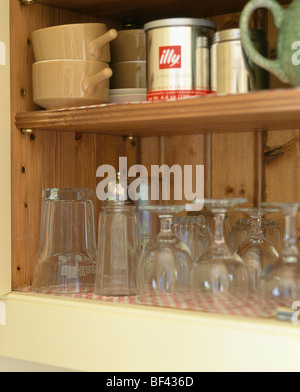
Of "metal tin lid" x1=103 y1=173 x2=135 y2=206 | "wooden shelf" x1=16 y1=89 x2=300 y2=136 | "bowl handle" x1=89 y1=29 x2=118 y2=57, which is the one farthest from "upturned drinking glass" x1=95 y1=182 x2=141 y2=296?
"bowl handle" x1=89 y1=29 x2=118 y2=57

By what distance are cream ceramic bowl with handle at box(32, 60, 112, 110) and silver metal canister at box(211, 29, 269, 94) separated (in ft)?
0.89

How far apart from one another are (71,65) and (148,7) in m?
0.26

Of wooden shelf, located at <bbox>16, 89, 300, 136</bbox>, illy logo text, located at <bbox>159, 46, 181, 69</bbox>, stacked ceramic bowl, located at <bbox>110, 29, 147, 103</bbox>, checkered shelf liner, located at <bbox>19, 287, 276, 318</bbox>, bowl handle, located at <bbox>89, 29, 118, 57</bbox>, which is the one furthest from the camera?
stacked ceramic bowl, located at <bbox>110, 29, 147, 103</bbox>

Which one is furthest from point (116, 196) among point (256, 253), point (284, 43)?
point (284, 43)

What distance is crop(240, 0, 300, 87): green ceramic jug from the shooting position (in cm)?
116

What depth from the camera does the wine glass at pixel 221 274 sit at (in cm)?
129

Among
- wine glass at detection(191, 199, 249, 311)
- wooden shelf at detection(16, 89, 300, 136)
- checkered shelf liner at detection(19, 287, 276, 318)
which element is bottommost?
checkered shelf liner at detection(19, 287, 276, 318)

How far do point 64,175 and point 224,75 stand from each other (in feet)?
1.73

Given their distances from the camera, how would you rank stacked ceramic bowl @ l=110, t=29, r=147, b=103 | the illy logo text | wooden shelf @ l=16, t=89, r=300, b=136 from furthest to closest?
stacked ceramic bowl @ l=110, t=29, r=147, b=103, the illy logo text, wooden shelf @ l=16, t=89, r=300, b=136

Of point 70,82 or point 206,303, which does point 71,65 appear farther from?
point 206,303

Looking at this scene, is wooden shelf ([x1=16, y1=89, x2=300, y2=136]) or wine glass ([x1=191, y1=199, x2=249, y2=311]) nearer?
wooden shelf ([x1=16, y1=89, x2=300, y2=136])

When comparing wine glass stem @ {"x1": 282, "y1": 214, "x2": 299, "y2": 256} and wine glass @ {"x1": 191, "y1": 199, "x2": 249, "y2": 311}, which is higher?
wine glass stem @ {"x1": 282, "y1": 214, "x2": 299, "y2": 256}

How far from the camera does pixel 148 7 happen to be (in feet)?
5.16

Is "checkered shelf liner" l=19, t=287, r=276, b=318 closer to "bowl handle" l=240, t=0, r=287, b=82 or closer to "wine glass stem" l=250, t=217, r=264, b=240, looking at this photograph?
"wine glass stem" l=250, t=217, r=264, b=240
